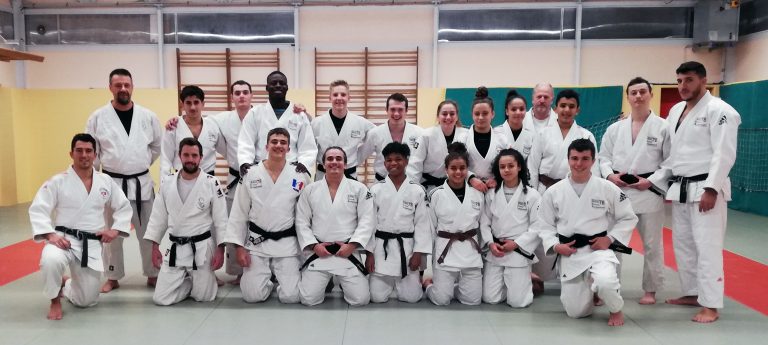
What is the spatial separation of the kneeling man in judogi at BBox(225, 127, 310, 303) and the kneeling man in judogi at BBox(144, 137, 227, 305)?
177mm

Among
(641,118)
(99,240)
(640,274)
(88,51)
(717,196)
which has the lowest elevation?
(640,274)

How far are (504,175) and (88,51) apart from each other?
30.0 feet

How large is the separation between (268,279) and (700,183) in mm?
3082

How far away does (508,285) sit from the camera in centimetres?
372

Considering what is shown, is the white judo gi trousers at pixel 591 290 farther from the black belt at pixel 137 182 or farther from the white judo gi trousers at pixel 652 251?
the black belt at pixel 137 182

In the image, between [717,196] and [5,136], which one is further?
[5,136]

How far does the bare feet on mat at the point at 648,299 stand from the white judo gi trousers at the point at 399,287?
5.32ft

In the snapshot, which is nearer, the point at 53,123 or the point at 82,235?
the point at 82,235

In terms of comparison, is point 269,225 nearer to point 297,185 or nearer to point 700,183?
point 297,185

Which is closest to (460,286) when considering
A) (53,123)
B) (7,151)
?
(7,151)

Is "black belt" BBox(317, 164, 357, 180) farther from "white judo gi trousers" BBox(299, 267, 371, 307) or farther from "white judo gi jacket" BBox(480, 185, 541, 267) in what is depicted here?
"white judo gi jacket" BBox(480, 185, 541, 267)

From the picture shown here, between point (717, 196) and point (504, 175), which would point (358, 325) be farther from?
point (717, 196)

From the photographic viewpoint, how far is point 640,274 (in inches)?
181

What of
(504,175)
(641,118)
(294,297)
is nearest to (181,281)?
(294,297)
